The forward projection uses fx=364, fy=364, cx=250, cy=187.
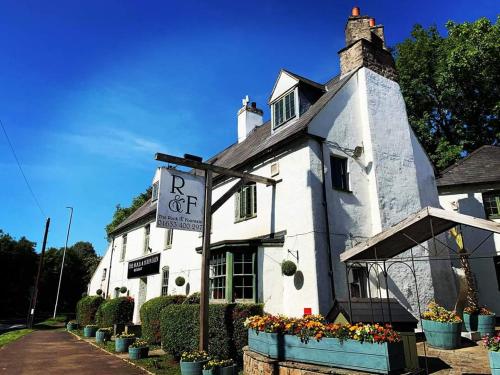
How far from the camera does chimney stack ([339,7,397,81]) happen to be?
→ 14391 mm

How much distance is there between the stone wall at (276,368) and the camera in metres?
6.49

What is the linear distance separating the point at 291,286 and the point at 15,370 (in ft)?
26.6

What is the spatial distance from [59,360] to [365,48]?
15.7 meters

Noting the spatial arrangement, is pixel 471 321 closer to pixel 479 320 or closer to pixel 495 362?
Result: pixel 479 320

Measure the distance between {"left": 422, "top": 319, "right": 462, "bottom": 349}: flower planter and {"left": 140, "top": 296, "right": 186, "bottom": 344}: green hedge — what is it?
9.34 m

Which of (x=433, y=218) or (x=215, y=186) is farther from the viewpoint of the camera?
(x=215, y=186)

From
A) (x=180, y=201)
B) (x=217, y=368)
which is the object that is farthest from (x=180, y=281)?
(x=217, y=368)

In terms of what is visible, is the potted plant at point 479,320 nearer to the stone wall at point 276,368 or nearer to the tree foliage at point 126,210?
the stone wall at point 276,368

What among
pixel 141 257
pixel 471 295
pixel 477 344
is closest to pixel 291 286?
Result: pixel 477 344

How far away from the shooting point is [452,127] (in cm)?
2775

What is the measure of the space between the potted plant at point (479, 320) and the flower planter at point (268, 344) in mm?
7956

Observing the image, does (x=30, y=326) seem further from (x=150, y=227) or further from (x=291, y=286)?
(x=291, y=286)

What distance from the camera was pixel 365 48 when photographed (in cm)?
1446

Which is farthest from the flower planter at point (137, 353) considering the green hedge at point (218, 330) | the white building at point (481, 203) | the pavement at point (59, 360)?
the white building at point (481, 203)
